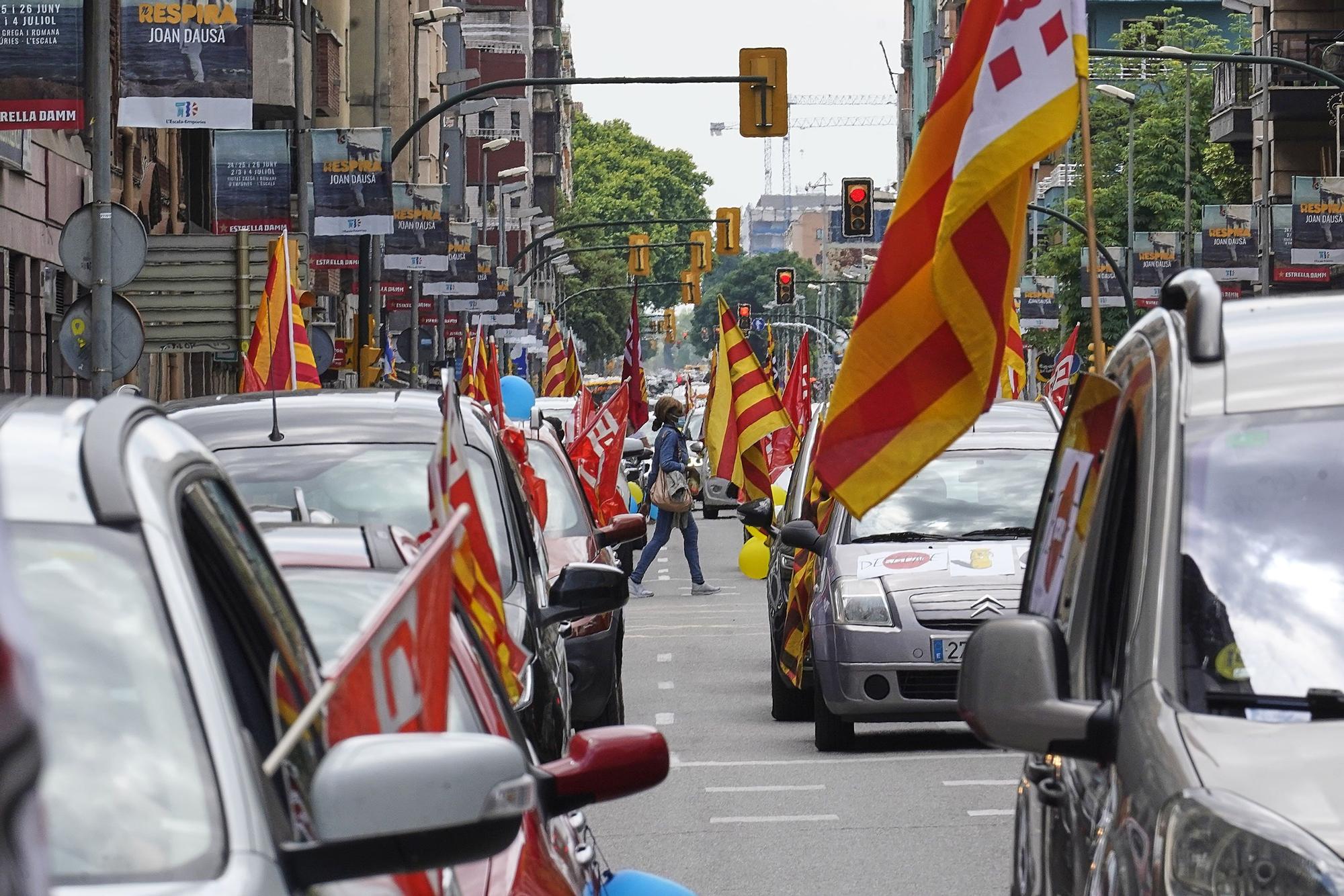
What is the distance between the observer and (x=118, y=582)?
9.80 feet

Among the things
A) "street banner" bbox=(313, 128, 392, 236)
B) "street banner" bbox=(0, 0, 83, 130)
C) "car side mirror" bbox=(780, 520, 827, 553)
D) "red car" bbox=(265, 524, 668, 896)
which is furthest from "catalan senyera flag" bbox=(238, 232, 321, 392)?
"street banner" bbox=(313, 128, 392, 236)

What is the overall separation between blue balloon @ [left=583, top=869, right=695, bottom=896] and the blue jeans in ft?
75.6

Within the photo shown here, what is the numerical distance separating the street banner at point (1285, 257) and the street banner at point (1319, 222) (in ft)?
7.07

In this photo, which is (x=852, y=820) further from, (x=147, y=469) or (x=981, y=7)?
(x=147, y=469)

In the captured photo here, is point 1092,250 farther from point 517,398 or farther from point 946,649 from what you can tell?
point 517,398

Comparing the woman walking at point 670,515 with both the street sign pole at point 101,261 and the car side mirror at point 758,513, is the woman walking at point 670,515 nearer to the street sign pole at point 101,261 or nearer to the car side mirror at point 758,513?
the street sign pole at point 101,261

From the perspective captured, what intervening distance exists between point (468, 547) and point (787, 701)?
9.21 meters

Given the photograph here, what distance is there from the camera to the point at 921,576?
13.4 metres

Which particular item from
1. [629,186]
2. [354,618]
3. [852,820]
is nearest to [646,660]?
[852,820]

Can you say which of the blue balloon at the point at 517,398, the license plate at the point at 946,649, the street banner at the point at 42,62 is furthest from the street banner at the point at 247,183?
the license plate at the point at 946,649

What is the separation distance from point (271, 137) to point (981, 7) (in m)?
26.6

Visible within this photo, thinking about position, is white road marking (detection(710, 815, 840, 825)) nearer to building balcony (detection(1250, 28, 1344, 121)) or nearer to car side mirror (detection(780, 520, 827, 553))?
car side mirror (detection(780, 520, 827, 553))

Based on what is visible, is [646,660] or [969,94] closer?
[969,94]

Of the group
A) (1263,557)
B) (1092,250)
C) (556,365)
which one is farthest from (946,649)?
(556,365)
